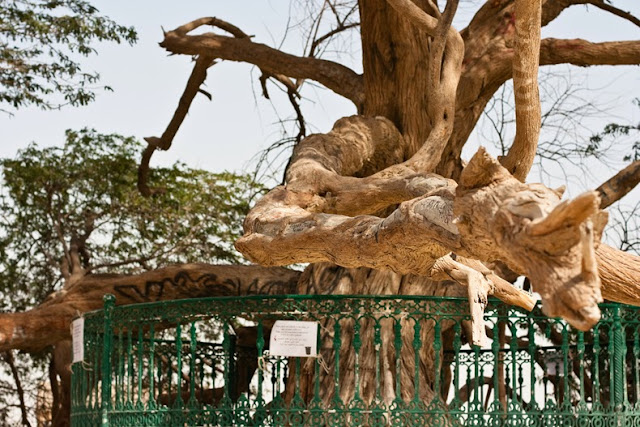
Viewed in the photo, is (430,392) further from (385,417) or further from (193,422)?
(193,422)

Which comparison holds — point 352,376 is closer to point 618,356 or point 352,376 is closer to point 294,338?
point 294,338

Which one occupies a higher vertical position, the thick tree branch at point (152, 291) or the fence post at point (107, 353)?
the thick tree branch at point (152, 291)

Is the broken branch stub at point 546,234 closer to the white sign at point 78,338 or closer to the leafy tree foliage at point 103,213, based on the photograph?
the white sign at point 78,338

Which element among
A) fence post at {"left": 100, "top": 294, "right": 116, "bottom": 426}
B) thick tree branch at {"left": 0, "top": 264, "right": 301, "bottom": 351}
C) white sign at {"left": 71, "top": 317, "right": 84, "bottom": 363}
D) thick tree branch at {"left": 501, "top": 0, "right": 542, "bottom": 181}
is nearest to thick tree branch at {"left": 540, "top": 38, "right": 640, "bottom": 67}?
thick tree branch at {"left": 501, "top": 0, "right": 542, "bottom": 181}

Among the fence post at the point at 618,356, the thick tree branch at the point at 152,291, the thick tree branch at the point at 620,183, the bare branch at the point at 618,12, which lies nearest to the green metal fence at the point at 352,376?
the fence post at the point at 618,356

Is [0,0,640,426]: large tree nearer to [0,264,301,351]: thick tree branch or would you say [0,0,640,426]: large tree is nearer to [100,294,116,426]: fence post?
[0,264,301,351]: thick tree branch

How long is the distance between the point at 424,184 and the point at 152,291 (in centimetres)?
513

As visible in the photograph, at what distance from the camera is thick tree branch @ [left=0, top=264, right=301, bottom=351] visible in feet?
34.0

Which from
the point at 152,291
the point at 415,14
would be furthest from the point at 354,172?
the point at 152,291

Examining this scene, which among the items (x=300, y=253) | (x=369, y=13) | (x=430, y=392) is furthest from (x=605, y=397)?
(x=300, y=253)

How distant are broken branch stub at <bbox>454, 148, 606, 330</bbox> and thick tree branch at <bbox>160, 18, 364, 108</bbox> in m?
5.97

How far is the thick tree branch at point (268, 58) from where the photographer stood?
9906 mm

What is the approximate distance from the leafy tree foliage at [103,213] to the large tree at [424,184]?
559 mm

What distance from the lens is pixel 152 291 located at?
10469mm
